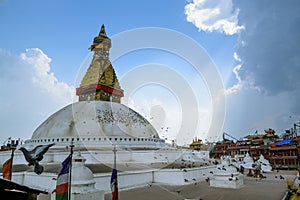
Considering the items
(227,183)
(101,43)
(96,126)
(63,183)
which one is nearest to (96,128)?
(96,126)

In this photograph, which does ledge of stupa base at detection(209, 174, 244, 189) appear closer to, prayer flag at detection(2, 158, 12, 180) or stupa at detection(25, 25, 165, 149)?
stupa at detection(25, 25, 165, 149)

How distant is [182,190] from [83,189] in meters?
7.52

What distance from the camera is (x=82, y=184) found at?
8898 mm

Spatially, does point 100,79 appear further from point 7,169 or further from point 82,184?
point 82,184

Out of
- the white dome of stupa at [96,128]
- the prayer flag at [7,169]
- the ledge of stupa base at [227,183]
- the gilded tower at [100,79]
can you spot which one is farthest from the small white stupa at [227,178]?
the gilded tower at [100,79]

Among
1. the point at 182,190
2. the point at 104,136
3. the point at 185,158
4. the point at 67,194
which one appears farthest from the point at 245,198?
the point at 104,136

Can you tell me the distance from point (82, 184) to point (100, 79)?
85.6ft

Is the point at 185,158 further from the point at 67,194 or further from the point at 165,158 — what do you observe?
the point at 67,194

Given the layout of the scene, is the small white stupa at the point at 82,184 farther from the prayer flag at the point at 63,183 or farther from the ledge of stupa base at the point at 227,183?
the ledge of stupa base at the point at 227,183

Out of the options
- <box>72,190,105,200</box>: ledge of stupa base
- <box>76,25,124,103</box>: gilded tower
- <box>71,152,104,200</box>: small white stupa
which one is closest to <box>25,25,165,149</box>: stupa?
<box>76,25,124,103</box>: gilded tower

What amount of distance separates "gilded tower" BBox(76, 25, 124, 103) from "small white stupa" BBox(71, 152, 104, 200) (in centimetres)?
2332

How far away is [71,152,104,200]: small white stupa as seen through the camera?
8694 millimetres

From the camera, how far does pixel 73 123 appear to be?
25359mm

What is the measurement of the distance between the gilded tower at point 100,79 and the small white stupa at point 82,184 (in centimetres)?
2332
